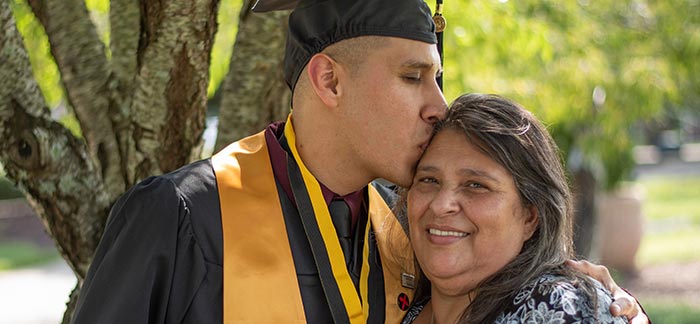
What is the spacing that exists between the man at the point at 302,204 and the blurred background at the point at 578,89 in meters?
0.84

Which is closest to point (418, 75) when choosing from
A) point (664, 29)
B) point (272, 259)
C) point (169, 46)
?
point (272, 259)

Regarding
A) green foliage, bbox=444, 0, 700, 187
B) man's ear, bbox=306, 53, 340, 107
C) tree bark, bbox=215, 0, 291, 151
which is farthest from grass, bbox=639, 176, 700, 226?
man's ear, bbox=306, 53, 340, 107

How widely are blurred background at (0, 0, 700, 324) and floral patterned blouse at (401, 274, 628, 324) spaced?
4.70ft

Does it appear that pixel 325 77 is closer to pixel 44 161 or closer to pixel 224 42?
pixel 44 161

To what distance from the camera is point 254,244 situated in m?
2.59

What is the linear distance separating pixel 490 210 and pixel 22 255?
37.9 feet

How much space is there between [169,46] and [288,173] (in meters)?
0.67

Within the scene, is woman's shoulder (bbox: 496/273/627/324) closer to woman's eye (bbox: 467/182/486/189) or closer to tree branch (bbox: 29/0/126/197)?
woman's eye (bbox: 467/182/486/189)

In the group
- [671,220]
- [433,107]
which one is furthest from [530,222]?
[671,220]

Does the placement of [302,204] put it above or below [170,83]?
below

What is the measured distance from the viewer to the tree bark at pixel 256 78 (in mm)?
3672

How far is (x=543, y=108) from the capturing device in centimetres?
693

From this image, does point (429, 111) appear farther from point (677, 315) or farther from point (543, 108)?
point (677, 315)

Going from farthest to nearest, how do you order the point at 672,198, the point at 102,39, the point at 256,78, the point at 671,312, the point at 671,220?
the point at 672,198, the point at 671,220, the point at 671,312, the point at 102,39, the point at 256,78
